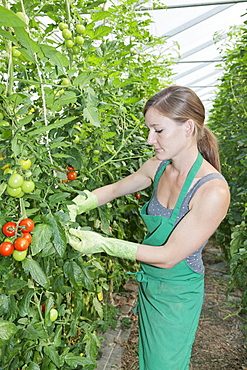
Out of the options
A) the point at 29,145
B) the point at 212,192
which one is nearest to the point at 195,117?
the point at 212,192

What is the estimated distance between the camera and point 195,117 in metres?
1.23

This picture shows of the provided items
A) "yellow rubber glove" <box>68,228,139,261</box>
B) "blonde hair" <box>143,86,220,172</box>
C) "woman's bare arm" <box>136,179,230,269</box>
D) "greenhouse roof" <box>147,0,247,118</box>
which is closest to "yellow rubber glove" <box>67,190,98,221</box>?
"yellow rubber glove" <box>68,228,139,261</box>

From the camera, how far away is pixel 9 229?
0.76m

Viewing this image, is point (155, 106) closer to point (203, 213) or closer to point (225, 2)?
point (203, 213)

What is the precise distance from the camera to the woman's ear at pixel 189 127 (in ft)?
3.96

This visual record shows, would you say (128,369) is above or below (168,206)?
below

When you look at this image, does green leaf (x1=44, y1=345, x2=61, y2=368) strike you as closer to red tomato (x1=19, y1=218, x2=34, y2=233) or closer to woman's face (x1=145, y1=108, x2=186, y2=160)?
red tomato (x1=19, y1=218, x2=34, y2=233)

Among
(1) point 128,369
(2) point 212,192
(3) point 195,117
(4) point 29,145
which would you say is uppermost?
(4) point 29,145

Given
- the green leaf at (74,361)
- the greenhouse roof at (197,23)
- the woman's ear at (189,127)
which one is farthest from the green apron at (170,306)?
the greenhouse roof at (197,23)

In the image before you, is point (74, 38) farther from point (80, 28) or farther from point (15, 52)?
point (15, 52)

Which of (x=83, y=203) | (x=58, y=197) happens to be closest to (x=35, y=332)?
(x=58, y=197)

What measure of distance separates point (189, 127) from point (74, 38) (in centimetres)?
49

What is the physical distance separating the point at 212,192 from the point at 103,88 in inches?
20.9

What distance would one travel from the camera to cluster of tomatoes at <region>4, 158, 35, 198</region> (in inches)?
28.9
